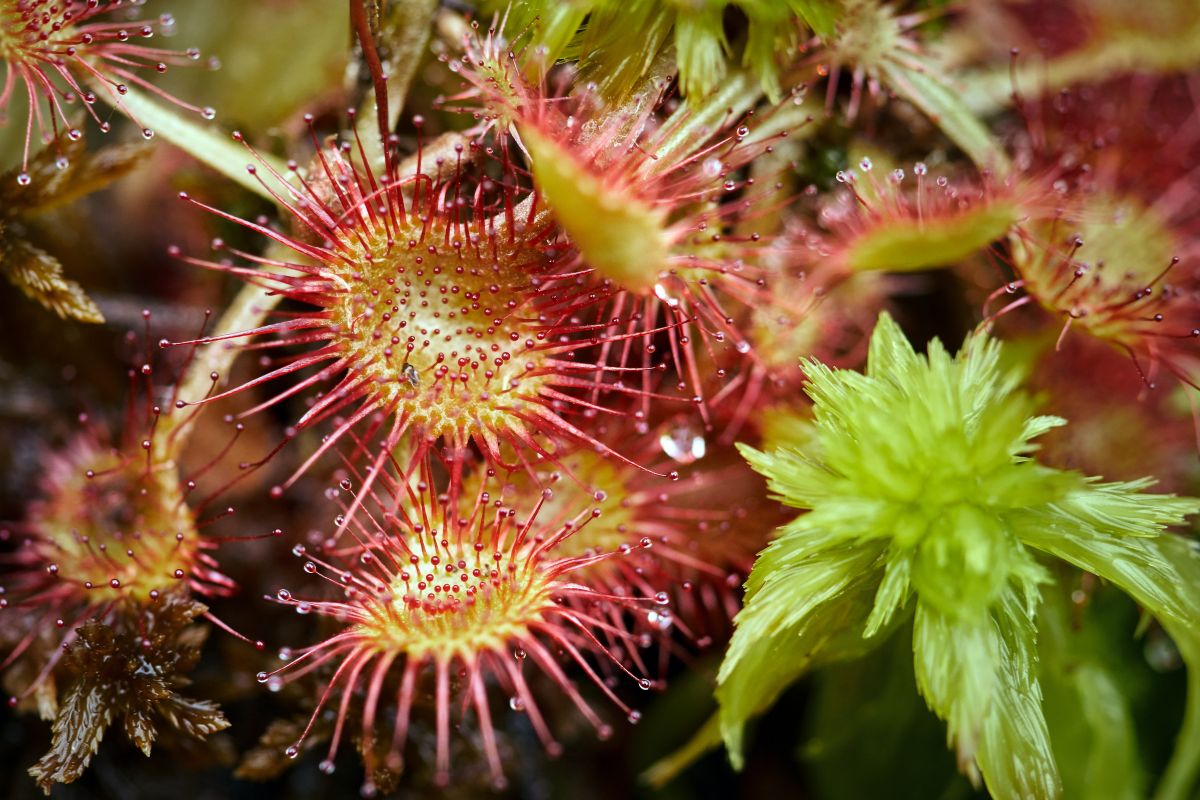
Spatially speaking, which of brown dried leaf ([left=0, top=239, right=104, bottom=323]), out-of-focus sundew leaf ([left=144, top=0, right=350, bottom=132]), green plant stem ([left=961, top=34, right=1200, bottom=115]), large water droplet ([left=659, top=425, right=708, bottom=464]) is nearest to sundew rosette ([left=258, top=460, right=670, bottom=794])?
large water droplet ([left=659, top=425, right=708, bottom=464])

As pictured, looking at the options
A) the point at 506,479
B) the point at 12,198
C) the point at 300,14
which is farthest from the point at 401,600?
the point at 300,14

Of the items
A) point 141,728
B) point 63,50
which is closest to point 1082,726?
point 141,728

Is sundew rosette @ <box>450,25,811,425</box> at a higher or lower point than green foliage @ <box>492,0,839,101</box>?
lower

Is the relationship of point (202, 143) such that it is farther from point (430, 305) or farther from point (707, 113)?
point (707, 113)

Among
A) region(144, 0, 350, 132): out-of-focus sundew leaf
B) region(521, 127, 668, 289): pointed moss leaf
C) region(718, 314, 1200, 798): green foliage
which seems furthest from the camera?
region(144, 0, 350, 132): out-of-focus sundew leaf

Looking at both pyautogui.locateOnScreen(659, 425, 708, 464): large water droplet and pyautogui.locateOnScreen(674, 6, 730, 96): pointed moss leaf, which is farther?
pyautogui.locateOnScreen(659, 425, 708, 464): large water droplet

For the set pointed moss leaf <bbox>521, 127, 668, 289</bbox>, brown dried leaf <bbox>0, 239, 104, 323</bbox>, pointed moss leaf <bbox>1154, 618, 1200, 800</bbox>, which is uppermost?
brown dried leaf <bbox>0, 239, 104, 323</bbox>

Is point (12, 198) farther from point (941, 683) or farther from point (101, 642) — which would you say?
point (941, 683)

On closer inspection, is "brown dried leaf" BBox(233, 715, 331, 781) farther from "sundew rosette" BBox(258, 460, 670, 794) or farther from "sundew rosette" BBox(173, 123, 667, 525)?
"sundew rosette" BBox(173, 123, 667, 525)
